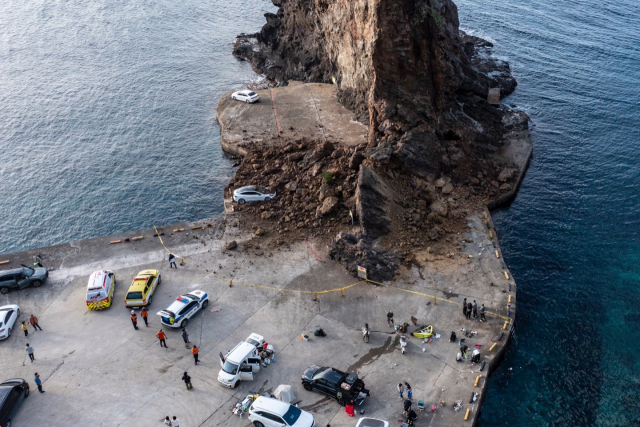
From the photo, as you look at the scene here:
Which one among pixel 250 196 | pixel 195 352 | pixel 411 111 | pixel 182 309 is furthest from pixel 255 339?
pixel 411 111

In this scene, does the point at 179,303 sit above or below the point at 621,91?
below

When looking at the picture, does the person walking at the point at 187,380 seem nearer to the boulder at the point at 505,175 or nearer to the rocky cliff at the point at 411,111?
the rocky cliff at the point at 411,111

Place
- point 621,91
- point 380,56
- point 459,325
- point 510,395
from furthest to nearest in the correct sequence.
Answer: point 621,91
point 380,56
point 459,325
point 510,395

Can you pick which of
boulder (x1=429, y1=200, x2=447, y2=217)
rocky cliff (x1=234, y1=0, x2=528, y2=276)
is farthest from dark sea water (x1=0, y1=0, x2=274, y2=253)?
boulder (x1=429, y1=200, x2=447, y2=217)

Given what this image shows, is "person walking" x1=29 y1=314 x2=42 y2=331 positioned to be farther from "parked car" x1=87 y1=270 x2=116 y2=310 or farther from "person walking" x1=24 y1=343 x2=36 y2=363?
"parked car" x1=87 y1=270 x2=116 y2=310

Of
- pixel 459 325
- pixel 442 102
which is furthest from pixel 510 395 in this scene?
pixel 442 102

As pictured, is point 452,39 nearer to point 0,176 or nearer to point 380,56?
point 380,56

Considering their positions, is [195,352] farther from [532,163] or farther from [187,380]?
[532,163]
